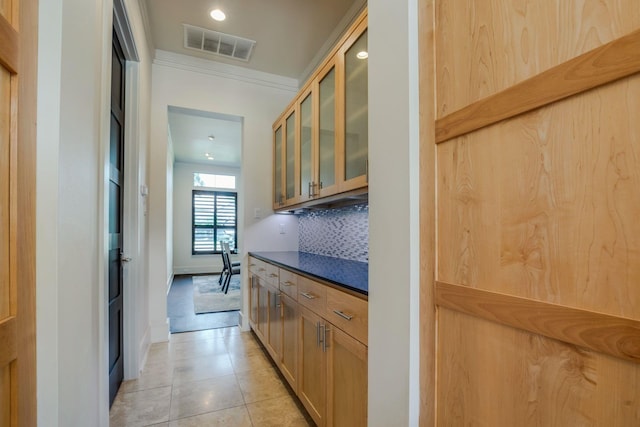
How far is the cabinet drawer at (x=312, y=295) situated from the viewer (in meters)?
1.52

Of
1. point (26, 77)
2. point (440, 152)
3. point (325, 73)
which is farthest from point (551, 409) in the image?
point (325, 73)

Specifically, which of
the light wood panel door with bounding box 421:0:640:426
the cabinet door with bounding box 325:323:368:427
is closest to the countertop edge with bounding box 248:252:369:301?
the cabinet door with bounding box 325:323:368:427

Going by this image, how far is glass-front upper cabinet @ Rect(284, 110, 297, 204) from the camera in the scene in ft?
9.27

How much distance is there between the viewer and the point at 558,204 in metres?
0.57

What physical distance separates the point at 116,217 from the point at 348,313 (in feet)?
5.64

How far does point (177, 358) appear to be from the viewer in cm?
257

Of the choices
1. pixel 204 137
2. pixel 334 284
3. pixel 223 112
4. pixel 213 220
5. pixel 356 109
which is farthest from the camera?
pixel 213 220

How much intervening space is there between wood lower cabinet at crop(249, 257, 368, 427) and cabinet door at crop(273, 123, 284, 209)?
101 cm

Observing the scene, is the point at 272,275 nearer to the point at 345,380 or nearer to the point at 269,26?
the point at 345,380

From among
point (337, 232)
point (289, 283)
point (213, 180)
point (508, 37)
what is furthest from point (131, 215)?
point (213, 180)

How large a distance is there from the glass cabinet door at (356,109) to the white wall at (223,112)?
5.71 ft

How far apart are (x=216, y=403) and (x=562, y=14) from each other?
240 centimetres

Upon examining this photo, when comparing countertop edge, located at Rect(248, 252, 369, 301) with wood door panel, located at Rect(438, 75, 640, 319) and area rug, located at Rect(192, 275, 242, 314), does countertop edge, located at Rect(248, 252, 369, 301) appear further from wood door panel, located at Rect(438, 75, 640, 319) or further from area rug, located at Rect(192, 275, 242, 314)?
area rug, located at Rect(192, 275, 242, 314)

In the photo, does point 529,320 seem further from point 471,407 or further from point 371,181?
point 371,181
